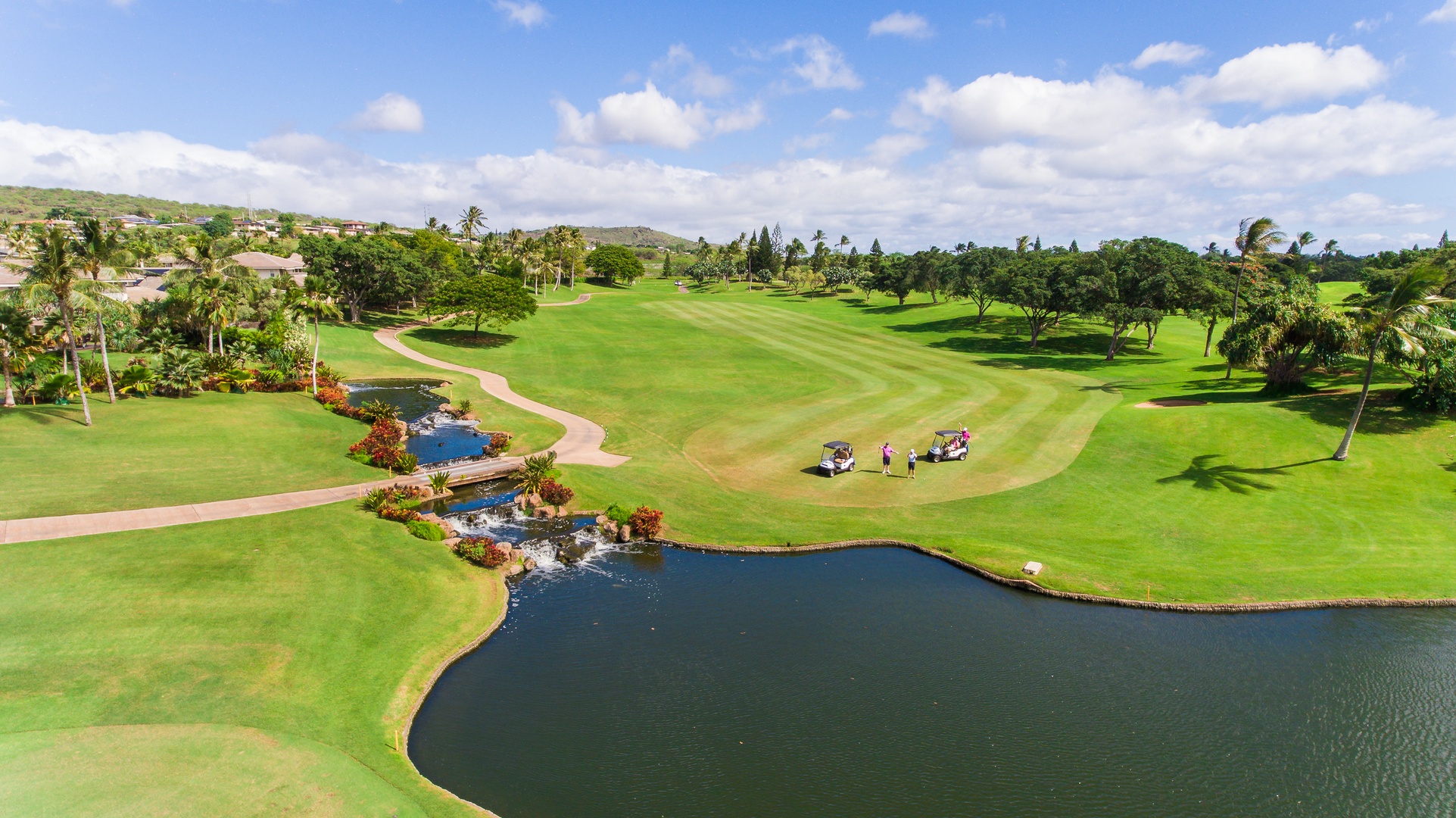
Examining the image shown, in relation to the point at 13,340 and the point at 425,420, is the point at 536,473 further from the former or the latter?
the point at 13,340

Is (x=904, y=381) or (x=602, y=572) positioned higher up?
(x=904, y=381)

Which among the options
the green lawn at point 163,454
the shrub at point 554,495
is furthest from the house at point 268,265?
the shrub at point 554,495

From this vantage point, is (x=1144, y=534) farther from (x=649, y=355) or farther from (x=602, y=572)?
(x=649, y=355)

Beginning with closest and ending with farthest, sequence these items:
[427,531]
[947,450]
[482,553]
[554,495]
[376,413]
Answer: [482,553], [427,531], [554,495], [947,450], [376,413]

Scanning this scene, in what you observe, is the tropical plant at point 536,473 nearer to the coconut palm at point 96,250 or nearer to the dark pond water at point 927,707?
the dark pond water at point 927,707

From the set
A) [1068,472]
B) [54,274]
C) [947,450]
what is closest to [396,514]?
[54,274]

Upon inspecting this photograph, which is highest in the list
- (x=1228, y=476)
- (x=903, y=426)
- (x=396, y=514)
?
(x=1228, y=476)

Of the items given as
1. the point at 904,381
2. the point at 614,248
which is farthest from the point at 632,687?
the point at 614,248
